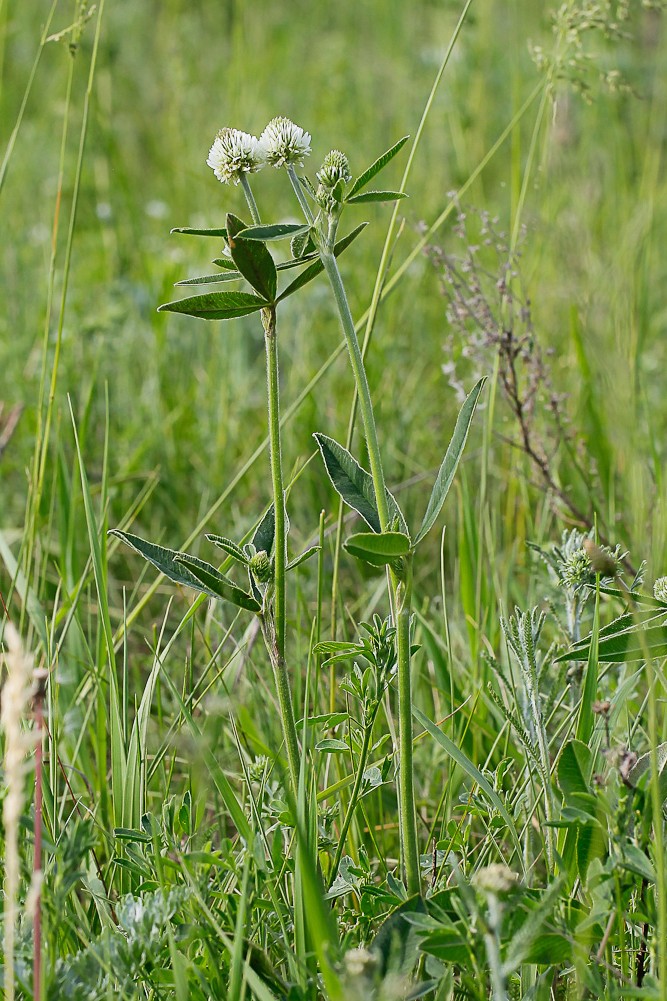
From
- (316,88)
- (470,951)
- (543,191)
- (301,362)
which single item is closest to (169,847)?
(470,951)

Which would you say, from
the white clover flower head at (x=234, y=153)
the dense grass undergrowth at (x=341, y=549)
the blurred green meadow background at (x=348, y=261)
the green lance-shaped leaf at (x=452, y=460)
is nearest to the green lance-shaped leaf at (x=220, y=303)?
the dense grass undergrowth at (x=341, y=549)

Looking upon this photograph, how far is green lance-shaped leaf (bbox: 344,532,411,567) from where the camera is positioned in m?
0.82

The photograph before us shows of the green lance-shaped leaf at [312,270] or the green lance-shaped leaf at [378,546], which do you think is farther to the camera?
the green lance-shaped leaf at [312,270]

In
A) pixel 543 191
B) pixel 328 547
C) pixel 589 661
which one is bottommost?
pixel 589 661

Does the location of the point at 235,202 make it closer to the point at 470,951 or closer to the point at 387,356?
the point at 387,356

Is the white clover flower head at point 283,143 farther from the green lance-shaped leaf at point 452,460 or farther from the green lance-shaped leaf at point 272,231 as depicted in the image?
the green lance-shaped leaf at point 452,460

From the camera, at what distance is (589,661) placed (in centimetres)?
99

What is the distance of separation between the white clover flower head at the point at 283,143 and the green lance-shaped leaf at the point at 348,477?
265 mm

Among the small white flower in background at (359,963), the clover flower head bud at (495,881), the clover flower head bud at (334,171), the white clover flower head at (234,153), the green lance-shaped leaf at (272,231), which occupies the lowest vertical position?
the small white flower in background at (359,963)

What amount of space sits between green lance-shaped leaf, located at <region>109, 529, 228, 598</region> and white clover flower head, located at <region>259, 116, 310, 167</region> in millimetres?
385

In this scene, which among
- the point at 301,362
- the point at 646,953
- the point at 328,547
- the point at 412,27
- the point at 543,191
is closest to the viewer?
the point at 646,953

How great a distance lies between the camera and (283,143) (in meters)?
0.91

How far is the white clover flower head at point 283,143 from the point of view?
35.7 inches

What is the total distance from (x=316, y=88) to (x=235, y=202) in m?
1.32
